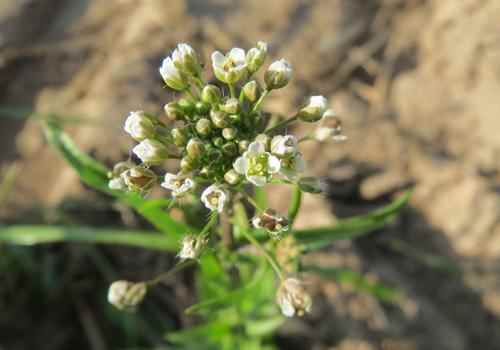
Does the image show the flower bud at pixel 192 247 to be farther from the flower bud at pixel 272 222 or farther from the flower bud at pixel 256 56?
the flower bud at pixel 256 56

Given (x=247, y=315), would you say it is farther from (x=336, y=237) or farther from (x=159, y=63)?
(x=159, y=63)

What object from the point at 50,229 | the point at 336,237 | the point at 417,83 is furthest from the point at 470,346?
the point at 50,229

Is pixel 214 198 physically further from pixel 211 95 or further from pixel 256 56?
pixel 256 56

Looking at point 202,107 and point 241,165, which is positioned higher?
point 202,107

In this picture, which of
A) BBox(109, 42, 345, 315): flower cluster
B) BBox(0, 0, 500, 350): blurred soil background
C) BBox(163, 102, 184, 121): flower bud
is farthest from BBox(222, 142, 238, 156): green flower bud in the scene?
BBox(0, 0, 500, 350): blurred soil background

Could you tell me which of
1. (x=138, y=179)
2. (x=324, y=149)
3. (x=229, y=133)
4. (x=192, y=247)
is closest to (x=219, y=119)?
(x=229, y=133)

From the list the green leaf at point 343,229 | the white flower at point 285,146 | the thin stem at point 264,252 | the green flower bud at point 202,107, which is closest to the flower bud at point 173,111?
the green flower bud at point 202,107
